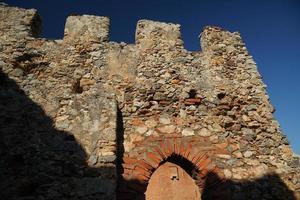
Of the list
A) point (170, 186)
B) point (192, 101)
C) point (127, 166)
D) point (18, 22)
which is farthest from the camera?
point (170, 186)

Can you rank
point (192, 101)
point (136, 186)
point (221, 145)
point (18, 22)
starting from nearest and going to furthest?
point (136, 186) < point (221, 145) < point (192, 101) < point (18, 22)

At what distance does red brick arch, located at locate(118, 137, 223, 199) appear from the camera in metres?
4.43

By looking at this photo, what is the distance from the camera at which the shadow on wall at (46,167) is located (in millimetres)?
3914

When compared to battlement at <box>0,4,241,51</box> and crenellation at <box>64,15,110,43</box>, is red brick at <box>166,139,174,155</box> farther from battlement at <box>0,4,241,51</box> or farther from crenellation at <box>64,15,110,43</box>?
crenellation at <box>64,15,110,43</box>

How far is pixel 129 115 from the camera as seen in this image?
16.7 feet

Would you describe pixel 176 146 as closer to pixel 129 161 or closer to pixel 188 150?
pixel 188 150

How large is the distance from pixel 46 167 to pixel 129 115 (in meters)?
1.60

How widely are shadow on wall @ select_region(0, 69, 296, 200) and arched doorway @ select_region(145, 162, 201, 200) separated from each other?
20.0 ft

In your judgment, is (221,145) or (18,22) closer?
(221,145)

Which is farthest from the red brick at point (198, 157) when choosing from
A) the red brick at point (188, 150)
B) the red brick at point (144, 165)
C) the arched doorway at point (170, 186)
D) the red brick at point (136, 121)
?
the arched doorway at point (170, 186)

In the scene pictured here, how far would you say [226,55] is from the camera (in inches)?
238

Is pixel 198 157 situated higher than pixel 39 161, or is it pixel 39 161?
pixel 198 157

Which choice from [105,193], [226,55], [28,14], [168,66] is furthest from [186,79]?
[28,14]

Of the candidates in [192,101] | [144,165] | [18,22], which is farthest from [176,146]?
[18,22]
